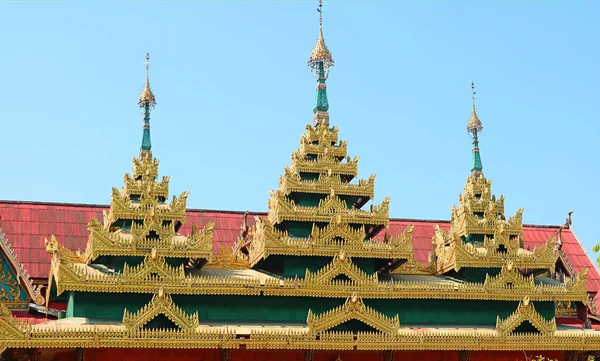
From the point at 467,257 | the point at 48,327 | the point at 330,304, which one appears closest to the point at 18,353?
the point at 48,327

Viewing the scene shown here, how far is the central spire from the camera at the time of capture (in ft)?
126

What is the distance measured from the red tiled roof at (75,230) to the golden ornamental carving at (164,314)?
10034mm

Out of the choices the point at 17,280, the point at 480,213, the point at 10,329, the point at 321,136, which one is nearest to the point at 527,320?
the point at 480,213

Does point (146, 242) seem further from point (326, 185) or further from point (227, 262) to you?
point (326, 185)

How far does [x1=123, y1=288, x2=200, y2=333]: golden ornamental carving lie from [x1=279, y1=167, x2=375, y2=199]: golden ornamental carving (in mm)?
6655

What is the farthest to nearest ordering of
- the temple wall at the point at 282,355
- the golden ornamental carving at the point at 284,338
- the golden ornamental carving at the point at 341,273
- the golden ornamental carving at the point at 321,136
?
the golden ornamental carving at the point at 321,136, the golden ornamental carving at the point at 341,273, the temple wall at the point at 282,355, the golden ornamental carving at the point at 284,338

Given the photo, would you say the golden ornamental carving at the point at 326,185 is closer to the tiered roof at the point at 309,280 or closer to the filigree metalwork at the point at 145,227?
the tiered roof at the point at 309,280

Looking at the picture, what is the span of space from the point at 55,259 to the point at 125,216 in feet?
8.95

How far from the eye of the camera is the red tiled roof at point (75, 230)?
1609 inches

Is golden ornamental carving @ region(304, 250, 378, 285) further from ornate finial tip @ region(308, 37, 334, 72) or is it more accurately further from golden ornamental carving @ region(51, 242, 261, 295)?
ornate finial tip @ region(308, 37, 334, 72)

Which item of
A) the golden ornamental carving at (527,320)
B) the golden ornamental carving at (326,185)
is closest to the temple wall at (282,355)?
the golden ornamental carving at (527,320)

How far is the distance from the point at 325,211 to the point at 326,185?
4.09 ft

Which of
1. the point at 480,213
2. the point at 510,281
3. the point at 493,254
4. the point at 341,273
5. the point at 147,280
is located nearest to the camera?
the point at 147,280

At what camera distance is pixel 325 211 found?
35125mm
